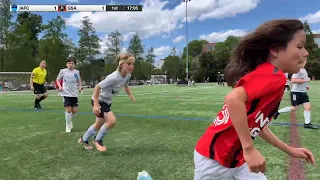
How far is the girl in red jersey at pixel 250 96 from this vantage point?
1.82 metres

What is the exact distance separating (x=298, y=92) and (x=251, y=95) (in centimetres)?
742

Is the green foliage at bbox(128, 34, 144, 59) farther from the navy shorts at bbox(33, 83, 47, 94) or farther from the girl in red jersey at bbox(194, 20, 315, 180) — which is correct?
the girl in red jersey at bbox(194, 20, 315, 180)

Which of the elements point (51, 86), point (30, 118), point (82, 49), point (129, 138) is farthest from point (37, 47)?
point (129, 138)

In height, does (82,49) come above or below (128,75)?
above

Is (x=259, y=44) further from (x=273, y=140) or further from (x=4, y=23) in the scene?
(x=4, y=23)

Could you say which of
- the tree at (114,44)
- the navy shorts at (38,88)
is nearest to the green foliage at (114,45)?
the tree at (114,44)

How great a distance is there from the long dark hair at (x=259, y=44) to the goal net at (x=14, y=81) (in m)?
41.2

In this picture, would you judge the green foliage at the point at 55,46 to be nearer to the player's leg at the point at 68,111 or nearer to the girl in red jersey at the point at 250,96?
the player's leg at the point at 68,111

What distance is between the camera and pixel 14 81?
41031mm

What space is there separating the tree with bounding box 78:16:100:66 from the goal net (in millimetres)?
26898

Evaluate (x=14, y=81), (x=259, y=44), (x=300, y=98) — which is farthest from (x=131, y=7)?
(x=259, y=44)

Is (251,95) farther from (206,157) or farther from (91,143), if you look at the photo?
(91,143)

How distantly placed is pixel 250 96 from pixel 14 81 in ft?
142

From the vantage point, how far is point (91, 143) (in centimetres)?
659
